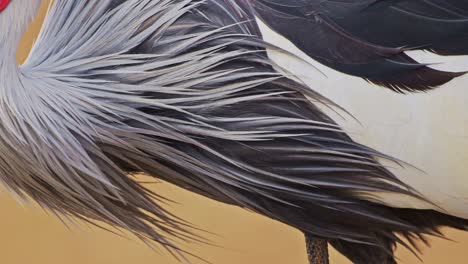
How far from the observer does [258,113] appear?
999 mm

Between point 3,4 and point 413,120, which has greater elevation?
point 3,4

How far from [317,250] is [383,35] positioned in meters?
0.29

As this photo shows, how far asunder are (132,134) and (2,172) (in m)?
0.17

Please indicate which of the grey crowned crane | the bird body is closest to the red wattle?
the grey crowned crane

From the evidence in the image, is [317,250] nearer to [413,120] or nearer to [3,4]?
[413,120]

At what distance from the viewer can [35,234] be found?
6.05 ft

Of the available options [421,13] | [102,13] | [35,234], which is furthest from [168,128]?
[35,234]

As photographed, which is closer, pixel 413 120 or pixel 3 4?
pixel 413 120

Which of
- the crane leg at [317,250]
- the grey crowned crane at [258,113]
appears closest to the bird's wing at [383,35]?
the grey crowned crane at [258,113]

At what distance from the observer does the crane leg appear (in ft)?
3.77

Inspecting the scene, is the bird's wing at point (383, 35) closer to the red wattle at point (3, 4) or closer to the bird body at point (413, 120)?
the bird body at point (413, 120)

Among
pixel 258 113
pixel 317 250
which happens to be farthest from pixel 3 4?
pixel 317 250

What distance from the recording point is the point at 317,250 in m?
1.16

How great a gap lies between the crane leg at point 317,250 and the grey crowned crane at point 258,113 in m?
0.08
